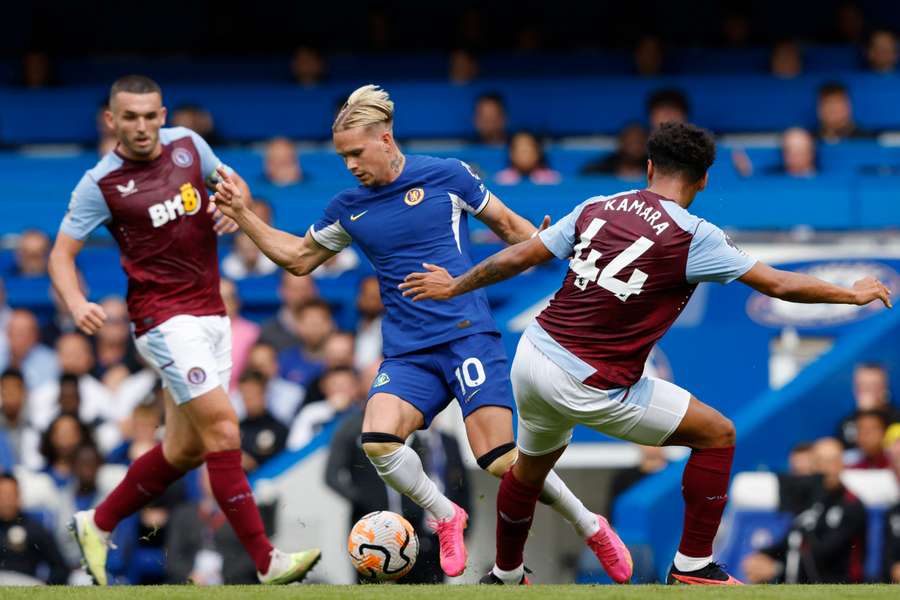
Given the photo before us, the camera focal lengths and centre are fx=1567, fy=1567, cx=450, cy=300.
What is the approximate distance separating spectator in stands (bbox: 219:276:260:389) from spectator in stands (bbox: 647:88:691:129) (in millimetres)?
3964

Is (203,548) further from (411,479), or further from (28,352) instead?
(411,479)

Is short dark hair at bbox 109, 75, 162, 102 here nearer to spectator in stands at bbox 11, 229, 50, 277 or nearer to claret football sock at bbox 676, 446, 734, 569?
claret football sock at bbox 676, 446, 734, 569

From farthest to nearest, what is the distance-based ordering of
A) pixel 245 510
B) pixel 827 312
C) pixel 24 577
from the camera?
pixel 827 312 → pixel 24 577 → pixel 245 510

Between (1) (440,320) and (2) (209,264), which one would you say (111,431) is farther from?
(1) (440,320)

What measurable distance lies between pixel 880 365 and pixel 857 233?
4.96 feet

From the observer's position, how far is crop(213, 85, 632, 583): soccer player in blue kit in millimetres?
7590

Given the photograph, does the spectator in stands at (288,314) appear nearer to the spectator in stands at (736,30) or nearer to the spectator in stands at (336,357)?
the spectator in stands at (336,357)

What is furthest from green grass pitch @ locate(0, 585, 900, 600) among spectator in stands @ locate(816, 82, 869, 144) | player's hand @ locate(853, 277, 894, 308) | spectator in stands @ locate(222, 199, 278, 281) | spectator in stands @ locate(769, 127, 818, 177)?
spectator in stands @ locate(816, 82, 869, 144)

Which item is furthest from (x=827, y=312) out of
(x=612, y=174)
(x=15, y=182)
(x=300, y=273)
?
(x=15, y=182)

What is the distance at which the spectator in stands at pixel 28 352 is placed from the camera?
41.7ft

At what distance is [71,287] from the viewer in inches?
318

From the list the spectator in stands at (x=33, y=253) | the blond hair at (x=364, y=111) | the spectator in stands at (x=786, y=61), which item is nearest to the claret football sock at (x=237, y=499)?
the blond hair at (x=364, y=111)

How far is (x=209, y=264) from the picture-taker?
8438 mm

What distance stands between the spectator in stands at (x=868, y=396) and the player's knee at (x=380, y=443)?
4289mm
